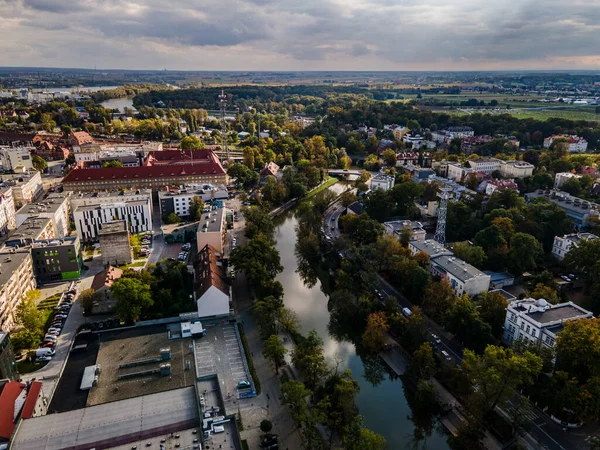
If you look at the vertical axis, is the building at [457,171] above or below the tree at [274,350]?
above

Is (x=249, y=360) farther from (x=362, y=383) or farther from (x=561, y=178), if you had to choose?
(x=561, y=178)

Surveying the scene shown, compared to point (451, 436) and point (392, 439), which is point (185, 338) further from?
point (451, 436)

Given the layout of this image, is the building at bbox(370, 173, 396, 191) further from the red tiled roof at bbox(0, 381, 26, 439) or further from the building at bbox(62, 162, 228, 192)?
the red tiled roof at bbox(0, 381, 26, 439)

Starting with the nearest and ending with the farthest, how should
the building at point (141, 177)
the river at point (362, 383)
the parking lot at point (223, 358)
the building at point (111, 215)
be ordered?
the river at point (362, 383), the parking lot at point (223, 358), the building at point (111, 215), the building at point (141, 177)

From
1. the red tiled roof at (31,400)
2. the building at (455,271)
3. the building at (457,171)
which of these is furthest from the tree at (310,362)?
the building at (457,171)

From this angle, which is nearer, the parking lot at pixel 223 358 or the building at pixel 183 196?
the parking lot at pixel 223 358

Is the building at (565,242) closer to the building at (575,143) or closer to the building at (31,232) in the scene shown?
the building at (575,143)

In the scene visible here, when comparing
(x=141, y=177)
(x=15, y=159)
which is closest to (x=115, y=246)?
(x=141, y=177)
